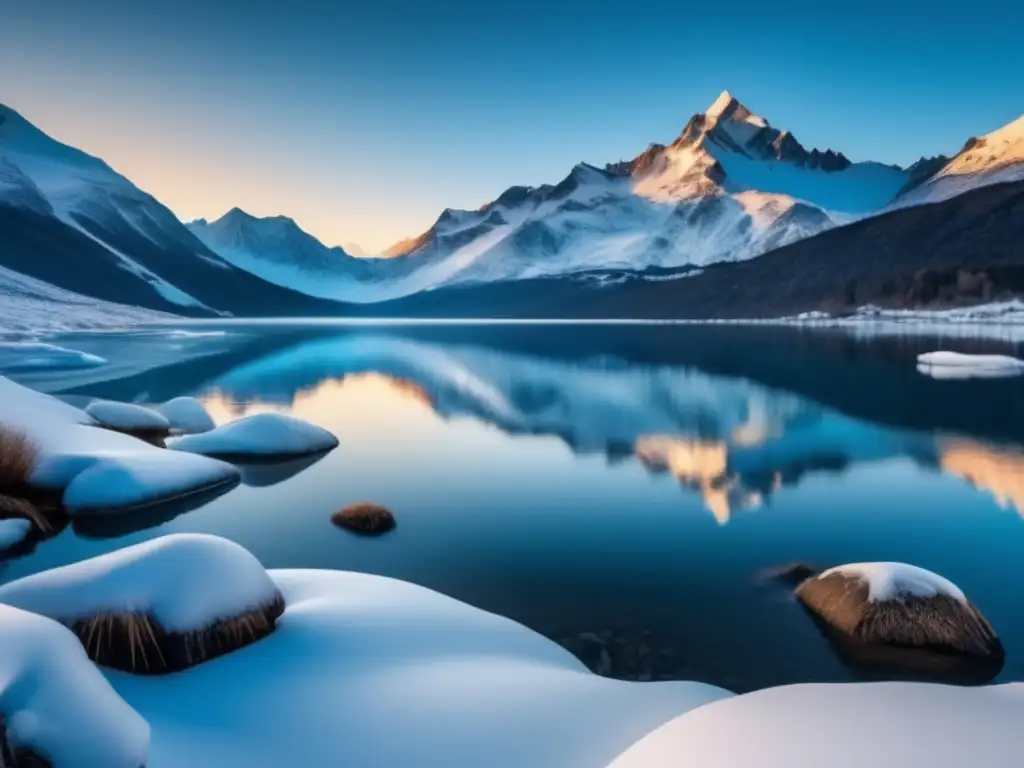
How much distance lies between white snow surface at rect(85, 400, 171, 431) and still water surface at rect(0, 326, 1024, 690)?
6115mm

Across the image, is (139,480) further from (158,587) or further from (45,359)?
(45,359)

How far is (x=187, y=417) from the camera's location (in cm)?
2689

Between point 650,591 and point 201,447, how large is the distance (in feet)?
49.7

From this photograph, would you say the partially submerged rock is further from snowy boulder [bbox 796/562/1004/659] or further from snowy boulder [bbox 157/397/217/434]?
snowy boulder [bbox 157/397/217/434]

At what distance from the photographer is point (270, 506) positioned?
16.9 metres

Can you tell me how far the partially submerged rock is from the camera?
15059 millimetres

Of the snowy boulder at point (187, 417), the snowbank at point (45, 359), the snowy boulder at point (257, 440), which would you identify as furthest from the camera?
the snowbank at point (45, 359)

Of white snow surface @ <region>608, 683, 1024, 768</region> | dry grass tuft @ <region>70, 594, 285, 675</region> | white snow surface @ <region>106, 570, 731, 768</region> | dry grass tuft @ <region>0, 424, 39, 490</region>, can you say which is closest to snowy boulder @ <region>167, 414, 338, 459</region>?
dry grass tuft @ <region>0, 424, 39, 490</region>

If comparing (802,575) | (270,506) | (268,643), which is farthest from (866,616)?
(270,506)

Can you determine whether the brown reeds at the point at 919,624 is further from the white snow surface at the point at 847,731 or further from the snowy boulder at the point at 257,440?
the snowy boulder at the point at 257,440

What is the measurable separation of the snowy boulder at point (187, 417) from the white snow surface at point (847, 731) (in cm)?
2360

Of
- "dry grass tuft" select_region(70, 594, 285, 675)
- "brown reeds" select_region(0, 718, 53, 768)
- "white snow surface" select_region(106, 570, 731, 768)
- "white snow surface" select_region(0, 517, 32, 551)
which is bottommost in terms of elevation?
"white snow surface" select_region(0, 517, 32, 551)

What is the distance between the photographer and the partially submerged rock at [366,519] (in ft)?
49.4

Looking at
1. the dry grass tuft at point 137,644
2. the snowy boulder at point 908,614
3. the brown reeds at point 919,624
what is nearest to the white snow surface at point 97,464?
the dry grass tuft at point 137,644
